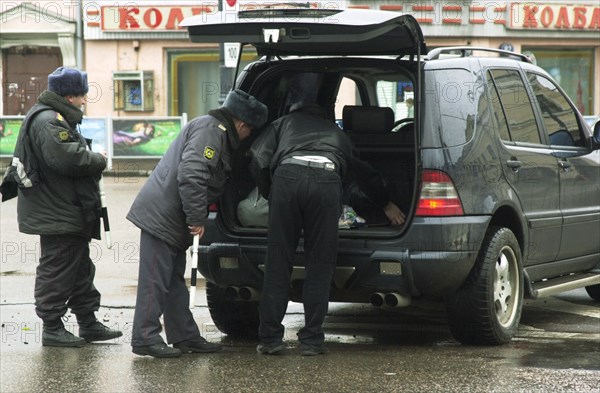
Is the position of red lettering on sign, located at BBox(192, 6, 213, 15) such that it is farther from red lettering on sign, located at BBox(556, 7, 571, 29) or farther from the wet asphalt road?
the wet asphalt road

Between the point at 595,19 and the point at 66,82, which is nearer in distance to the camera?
the point at 66,82

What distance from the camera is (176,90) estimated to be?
96.2ft

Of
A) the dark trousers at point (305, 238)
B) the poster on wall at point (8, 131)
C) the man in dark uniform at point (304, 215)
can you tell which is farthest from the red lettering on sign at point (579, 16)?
the dark trousers at point (305, 238)

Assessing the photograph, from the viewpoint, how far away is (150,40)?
95.0 feet

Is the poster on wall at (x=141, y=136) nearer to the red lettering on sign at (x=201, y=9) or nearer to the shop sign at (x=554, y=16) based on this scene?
the red lettering on sign at (x=201, y=9)

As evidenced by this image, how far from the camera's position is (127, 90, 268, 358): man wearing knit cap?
668 centimetres

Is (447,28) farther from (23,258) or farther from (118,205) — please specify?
(23,258)

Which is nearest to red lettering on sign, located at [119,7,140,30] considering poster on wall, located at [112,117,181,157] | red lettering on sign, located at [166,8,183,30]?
red lettering on sign, located at [166,8,183,30]

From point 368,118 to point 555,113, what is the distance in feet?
4.75

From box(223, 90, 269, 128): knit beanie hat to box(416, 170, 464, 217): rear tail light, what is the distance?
1.05 metres

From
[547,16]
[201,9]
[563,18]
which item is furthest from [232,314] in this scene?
[563,18]

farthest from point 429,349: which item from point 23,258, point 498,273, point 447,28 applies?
point 447,28

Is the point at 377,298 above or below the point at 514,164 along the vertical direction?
below

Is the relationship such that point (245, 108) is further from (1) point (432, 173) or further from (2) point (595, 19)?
(2) point (595, 19)
